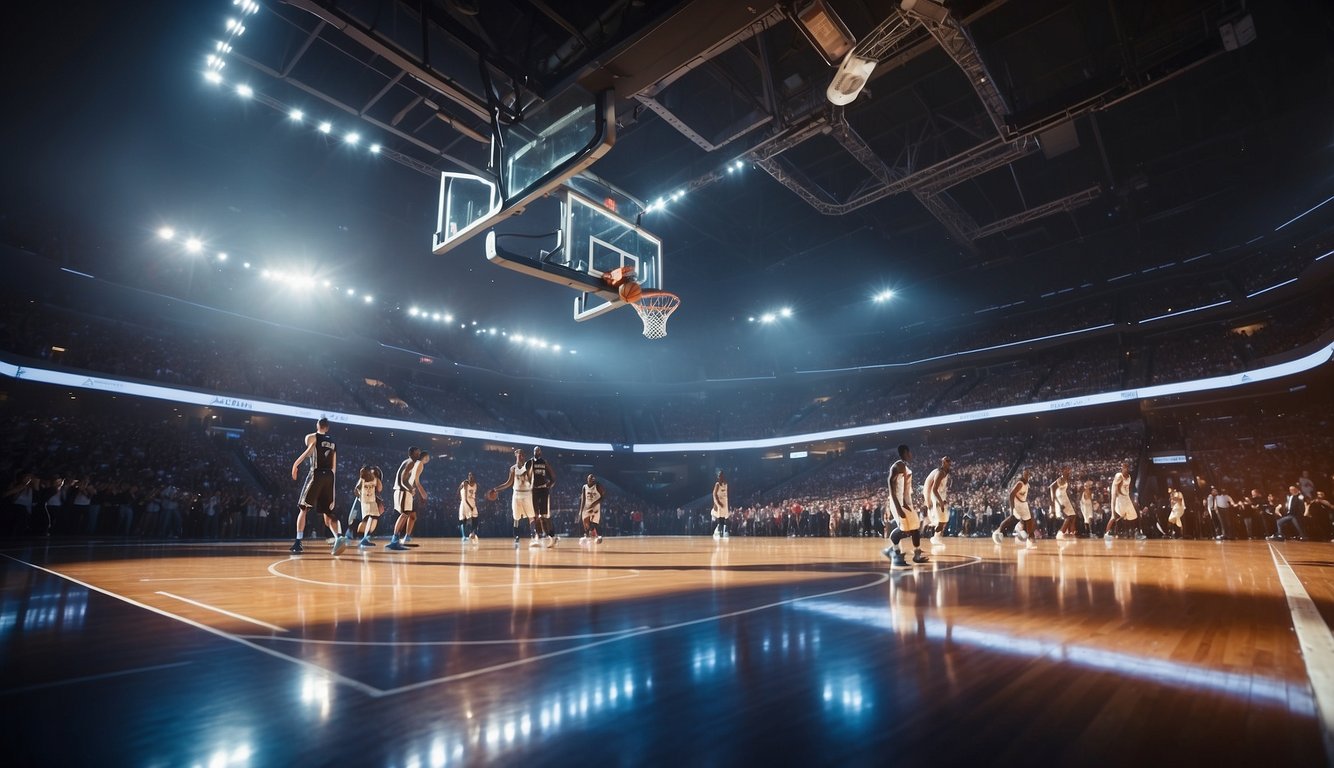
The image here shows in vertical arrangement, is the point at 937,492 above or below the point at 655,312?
below

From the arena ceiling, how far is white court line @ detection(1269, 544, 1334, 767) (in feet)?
21.2

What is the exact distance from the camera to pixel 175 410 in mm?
22922

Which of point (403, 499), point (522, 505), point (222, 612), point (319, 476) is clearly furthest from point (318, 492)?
point (222, 612)

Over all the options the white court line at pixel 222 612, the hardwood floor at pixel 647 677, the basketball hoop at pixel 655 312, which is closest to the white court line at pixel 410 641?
the hardwood floor at pixel 647 677

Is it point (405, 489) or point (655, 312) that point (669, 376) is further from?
point (405, 489)

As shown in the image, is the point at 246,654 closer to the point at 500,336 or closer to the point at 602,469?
the point at 500,336

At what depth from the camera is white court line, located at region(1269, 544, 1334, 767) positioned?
70.2 inches

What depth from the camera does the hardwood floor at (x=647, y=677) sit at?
1.60 meters

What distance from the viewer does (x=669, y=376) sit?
38125 millimetres

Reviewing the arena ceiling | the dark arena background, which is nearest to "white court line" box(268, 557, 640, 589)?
the dark arena background

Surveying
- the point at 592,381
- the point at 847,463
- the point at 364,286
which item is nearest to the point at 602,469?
the point at 592,381

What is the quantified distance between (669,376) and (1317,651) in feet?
117

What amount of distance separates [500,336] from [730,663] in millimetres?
33148

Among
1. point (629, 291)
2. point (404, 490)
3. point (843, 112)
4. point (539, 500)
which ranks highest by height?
point (843, 112)
